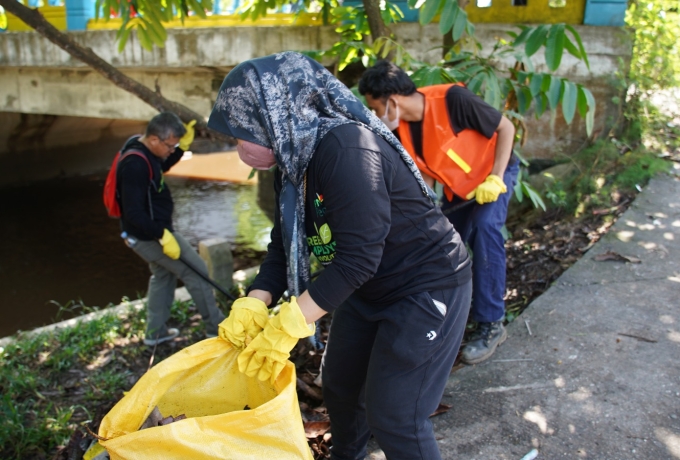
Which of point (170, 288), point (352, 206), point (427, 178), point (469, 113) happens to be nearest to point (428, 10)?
point (469, 113)

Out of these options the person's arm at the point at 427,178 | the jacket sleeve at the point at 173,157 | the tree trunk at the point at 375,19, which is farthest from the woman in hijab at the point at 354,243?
the jacket sleeve at the point at 173,157

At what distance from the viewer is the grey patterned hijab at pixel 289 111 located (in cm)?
180

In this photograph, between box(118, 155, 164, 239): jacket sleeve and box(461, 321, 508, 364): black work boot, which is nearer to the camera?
box(461, 321, 508, 364): black work boot

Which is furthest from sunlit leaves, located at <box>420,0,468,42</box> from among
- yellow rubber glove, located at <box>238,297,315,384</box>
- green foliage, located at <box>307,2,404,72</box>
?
yellow rubber glove, located at <box>238,297,315,384</box>

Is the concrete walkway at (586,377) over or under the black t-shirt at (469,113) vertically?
under

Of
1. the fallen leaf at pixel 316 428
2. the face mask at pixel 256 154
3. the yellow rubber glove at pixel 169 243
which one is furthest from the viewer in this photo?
the yellow rubber glove at pixel 169 243

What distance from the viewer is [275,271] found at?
2.30 m

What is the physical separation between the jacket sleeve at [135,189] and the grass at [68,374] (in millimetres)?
909

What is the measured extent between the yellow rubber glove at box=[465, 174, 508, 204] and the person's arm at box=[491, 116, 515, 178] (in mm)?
90

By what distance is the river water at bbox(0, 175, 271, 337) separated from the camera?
643cm

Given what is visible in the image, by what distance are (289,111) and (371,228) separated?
0.43 meters

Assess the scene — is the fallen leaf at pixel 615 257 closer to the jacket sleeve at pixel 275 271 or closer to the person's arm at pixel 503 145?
the person's arm at pixel 503 145

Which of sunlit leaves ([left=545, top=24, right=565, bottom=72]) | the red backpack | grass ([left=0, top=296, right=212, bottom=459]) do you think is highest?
sunlit leaves ([left=545, top=24, right=565, bottom=72])

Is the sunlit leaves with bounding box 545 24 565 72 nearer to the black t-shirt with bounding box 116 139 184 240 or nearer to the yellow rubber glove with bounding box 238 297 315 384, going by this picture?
the yellow rubber glove with bounding box 238 297 315 384
